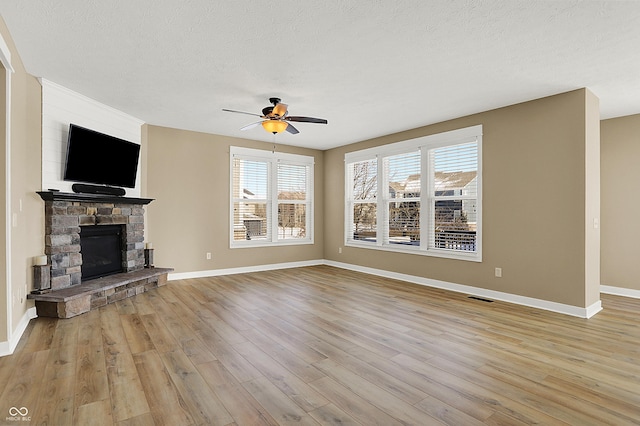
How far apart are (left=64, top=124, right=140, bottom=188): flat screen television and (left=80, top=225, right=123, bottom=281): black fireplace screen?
69 cm

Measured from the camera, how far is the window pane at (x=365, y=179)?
686 centimetres

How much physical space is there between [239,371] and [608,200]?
236 inches

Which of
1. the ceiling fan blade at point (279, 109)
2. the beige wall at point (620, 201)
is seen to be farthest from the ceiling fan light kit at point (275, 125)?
the beige wall at point (620, 201)

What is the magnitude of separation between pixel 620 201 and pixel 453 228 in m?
2.52

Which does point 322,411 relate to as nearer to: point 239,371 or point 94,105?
point 239,371

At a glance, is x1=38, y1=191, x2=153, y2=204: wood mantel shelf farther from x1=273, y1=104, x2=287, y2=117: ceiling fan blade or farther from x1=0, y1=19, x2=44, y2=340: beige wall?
x1=273, y1=104, x2=287, y2=117: ceiling fan blade

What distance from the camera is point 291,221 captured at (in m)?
7.56

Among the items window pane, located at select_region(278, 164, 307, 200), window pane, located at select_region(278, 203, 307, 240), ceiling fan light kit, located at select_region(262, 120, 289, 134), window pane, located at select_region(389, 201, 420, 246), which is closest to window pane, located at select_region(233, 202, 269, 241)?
window pane, located at select_region(278, 203, 307, 240)

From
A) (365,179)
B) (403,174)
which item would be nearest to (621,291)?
(403,174)

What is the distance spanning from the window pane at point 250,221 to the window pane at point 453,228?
3473 millimetres

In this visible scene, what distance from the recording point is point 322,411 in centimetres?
→ 204

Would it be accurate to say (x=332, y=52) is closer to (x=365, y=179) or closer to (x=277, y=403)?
(x=277, y=403)

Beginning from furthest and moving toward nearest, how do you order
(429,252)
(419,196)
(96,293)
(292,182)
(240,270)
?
(292,182), (240,270), (419,196), (429,252), (96,293)

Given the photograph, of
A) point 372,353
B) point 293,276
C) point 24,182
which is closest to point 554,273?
point 372,353
